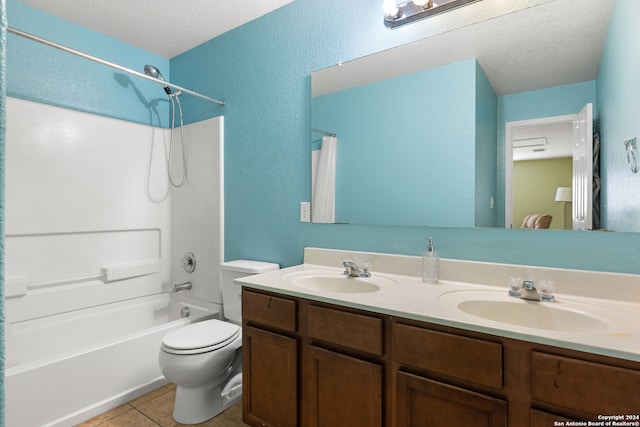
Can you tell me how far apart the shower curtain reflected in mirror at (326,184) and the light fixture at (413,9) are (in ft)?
2.27

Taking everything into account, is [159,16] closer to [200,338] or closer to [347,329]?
[200,338]

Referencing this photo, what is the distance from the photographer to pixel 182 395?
6.03 feet

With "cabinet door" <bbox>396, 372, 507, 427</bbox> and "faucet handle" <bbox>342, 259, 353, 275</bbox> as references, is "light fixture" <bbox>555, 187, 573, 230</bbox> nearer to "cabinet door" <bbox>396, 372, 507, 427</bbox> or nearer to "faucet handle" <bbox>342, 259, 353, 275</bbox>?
"cabinet door" <bbox>396, 372, 507, 427</bbox>

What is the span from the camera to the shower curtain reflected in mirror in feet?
6.51

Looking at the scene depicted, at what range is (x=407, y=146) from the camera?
1.72 m

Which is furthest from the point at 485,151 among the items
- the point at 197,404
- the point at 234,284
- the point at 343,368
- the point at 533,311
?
the point at 197,404

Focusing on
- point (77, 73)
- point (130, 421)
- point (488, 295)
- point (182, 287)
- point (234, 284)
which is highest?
point (77, 73)

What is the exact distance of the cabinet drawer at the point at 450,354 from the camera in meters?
1.02

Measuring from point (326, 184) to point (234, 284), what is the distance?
0.89 metres

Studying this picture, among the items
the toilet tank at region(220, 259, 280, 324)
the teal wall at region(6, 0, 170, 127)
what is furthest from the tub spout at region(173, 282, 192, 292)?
the teal wall at region(6, 0, 170, 127)

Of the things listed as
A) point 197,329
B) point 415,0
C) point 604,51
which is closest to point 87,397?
point 197,329

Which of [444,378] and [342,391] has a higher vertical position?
[444,378]

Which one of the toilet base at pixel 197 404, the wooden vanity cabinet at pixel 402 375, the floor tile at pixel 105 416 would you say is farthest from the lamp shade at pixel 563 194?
the floor tile at pixel 105 416

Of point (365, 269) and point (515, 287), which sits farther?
point (365, 269)
